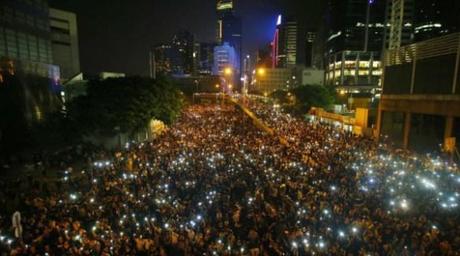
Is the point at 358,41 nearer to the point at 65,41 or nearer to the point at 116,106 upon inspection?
the point at 65,41

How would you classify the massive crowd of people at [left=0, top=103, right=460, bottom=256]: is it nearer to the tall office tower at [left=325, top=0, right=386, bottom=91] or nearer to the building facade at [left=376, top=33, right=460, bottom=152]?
the building facade at [left=376, top=33, right=460, bottom=152]

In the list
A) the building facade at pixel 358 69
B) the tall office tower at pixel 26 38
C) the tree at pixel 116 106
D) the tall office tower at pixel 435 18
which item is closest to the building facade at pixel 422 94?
the tree at pixel 116 106

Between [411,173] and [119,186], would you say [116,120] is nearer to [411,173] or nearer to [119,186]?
[119,186]

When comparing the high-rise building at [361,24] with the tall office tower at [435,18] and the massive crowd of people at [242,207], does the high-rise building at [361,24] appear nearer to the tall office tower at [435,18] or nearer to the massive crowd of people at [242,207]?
the tall office tower at [435,18]

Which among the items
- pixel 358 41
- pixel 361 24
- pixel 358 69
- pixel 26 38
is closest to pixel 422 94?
pixel 26 38

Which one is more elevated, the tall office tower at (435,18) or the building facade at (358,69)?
the tall office tower at (435,18)
